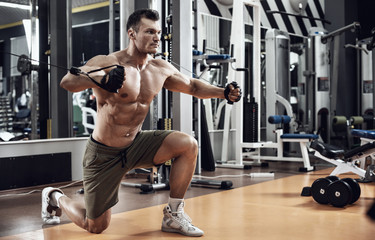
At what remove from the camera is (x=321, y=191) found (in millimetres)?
3402

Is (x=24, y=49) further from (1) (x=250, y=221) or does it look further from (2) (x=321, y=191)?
(1) (x=250, y=221)

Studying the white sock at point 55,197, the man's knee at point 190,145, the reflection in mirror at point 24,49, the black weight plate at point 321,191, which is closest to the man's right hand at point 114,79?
the man's knee at point 190,145

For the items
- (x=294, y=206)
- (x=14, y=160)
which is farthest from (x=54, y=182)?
(x=294, y=206)

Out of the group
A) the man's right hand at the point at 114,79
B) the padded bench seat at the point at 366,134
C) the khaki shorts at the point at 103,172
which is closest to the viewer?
the man's right hand at the point at 114,79

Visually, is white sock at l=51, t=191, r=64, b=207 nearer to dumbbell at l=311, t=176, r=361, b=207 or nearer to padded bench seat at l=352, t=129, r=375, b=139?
dumbbell at l=311, t=176, r=361, b=207

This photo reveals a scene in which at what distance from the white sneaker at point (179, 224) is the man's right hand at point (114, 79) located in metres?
0.90

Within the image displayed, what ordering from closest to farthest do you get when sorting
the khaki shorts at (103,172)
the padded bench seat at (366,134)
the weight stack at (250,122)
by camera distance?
the khaki shorts at (103,172)
the padded bench seat at (366,134)
the weight stack at (250,122)

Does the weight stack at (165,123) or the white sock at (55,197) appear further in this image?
the weight stack at (165,123)

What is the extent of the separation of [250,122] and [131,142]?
3.72 metres

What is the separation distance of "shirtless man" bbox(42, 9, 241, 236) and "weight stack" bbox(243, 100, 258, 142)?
11.3 feet

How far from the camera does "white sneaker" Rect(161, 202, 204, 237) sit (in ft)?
8.14

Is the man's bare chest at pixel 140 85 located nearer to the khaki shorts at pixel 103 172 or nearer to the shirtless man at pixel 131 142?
the shirtless man at pixel 131 142

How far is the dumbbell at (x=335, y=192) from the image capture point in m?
3.28

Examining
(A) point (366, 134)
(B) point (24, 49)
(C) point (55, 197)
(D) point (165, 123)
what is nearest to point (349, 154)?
(A) point (366, 134)
